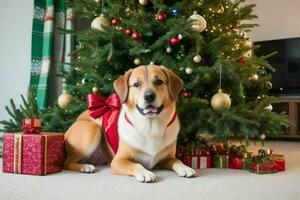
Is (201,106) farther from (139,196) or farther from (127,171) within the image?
(139,196)

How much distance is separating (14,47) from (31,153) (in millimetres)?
1539

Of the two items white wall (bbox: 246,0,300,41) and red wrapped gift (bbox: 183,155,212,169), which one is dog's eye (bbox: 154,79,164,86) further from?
white wall (bbox: 246,0,300,41)

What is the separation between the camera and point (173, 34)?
6.14 ft

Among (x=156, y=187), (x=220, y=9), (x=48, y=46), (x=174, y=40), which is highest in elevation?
(x=220, y=9)

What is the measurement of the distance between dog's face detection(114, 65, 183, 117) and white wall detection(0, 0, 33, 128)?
148 centimetres

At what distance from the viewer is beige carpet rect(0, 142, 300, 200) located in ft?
4.11

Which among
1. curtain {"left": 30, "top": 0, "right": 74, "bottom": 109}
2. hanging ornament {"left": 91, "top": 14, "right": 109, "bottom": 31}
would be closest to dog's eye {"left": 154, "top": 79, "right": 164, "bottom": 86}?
hanging ornament {"left": 91, "top": 14, "right": 109, "bottom": 31}

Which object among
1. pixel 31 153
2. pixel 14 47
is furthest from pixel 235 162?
pixel 14 47

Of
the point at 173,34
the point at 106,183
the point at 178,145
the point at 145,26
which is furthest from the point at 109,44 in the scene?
the point at 106,183

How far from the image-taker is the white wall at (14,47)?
9.24 ft

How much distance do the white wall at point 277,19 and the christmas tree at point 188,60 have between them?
8.44 feet

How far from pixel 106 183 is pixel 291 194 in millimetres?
737

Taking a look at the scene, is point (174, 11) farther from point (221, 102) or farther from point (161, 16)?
point (221, 102)

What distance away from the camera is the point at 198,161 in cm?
183
